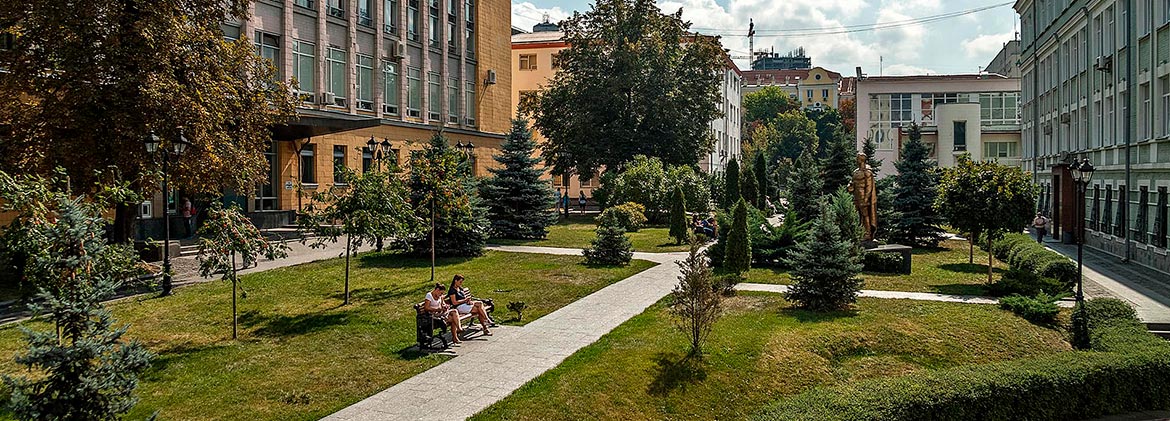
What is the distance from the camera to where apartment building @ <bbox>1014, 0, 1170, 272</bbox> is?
23.7m

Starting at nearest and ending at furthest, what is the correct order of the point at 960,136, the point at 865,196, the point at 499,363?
1. the point at 499,363
2. the point at 865,196
3. the point at 960,136

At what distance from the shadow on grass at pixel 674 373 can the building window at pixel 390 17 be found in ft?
98.3

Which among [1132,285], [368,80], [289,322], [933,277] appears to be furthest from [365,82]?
[1132,285]

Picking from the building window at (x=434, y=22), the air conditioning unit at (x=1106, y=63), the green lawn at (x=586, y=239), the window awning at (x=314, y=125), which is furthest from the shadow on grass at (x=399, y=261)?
→ the air conditioning unit at (x=1106, y=63)

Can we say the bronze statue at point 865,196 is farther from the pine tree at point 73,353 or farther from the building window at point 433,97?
the building window at point 433,97

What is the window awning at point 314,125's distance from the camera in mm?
28919

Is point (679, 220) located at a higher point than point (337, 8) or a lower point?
lower

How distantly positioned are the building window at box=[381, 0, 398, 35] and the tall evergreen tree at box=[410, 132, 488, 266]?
13606mm

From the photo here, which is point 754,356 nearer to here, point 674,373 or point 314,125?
point 674,373

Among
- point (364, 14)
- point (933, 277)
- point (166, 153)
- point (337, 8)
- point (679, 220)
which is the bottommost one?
point (933, 277)

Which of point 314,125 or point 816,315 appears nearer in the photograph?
point 816,315

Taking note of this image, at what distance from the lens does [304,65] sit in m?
33.6

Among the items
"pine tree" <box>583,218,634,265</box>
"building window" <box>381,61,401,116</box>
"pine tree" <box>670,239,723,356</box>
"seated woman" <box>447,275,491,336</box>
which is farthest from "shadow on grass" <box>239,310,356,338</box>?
"building window" <box>381,61,401,116</box>

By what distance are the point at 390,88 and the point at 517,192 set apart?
12612 millimetres
